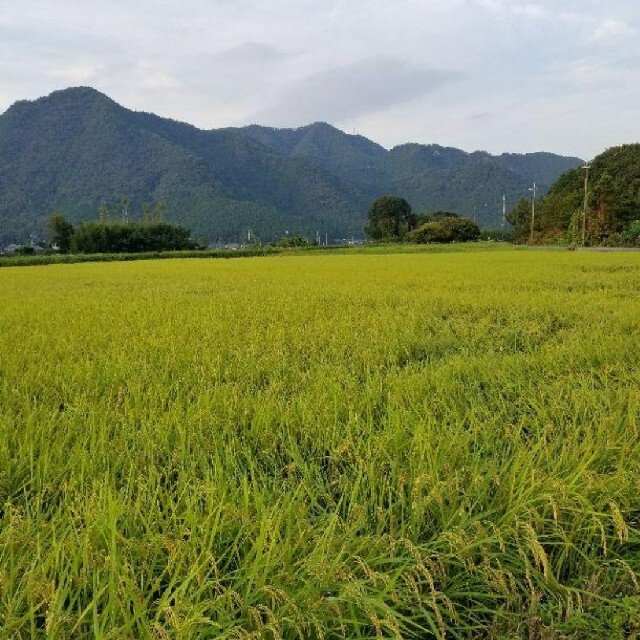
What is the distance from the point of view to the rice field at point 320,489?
1.08 meters

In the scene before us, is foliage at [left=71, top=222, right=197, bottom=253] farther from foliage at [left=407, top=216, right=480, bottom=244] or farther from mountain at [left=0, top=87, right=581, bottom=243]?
mountain at [left=0, top=87, right=581, bottom=243]

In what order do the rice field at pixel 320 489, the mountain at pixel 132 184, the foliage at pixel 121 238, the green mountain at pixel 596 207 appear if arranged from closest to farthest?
the rice field at pixel 320 489, the green mountain at pixel 596 207, the foliage at pixel 121 238, the mountain at pixel 132 184

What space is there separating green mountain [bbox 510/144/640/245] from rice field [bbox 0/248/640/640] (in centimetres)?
4018

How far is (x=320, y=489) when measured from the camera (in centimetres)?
166

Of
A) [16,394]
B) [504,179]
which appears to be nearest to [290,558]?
[16,394]

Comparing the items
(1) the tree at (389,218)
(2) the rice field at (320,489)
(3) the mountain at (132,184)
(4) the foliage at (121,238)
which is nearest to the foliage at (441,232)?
(1) the tree at (389,218)

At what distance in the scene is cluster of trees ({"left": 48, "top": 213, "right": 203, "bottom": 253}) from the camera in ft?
185

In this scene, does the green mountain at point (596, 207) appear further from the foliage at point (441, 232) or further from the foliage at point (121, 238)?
the foliage at point (121, 238)

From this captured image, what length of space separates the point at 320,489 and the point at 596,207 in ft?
170

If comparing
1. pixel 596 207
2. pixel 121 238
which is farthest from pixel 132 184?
pixel 596 207

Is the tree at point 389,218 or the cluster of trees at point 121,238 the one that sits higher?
the tree at point 389,218

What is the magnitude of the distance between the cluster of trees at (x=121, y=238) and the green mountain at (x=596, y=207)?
4056cm

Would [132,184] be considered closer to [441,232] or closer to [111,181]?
[111,181]

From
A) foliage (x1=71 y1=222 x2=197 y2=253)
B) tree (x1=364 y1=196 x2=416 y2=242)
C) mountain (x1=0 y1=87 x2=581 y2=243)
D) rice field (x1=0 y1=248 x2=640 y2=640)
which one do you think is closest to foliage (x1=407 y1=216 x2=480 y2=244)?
tree (x1=364 y1=196 x2=416 y2=242)
